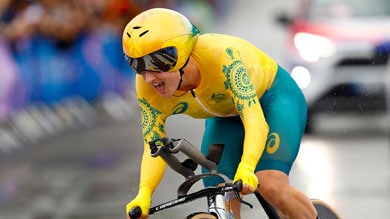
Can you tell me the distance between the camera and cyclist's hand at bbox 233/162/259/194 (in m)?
6.97

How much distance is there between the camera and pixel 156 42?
7.21 metres

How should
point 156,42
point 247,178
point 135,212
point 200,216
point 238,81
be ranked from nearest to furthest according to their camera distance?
point 200,216, point 247,178, point 156,42, point 135,212, point 238,81

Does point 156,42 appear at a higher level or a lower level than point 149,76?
higher

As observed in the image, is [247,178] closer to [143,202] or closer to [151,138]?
[143,202]

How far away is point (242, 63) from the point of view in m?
7.66

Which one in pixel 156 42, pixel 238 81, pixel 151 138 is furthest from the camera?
pixel 151 138

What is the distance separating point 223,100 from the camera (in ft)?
25.5

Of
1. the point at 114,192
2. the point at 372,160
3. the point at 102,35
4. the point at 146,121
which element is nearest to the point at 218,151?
the point at 146,121

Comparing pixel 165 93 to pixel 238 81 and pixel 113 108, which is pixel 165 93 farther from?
pixel 113 108

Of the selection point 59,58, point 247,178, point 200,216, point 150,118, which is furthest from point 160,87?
point 59,58

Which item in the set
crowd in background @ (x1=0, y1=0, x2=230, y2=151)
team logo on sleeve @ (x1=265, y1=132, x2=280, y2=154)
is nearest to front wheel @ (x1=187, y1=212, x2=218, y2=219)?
team logo on sleeve @ (x1=265, y1=132, x2=280, y2=154)

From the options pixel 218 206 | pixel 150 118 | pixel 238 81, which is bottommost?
pixel 218 206

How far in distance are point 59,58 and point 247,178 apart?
13.8 meters

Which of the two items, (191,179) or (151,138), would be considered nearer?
(191,179)
